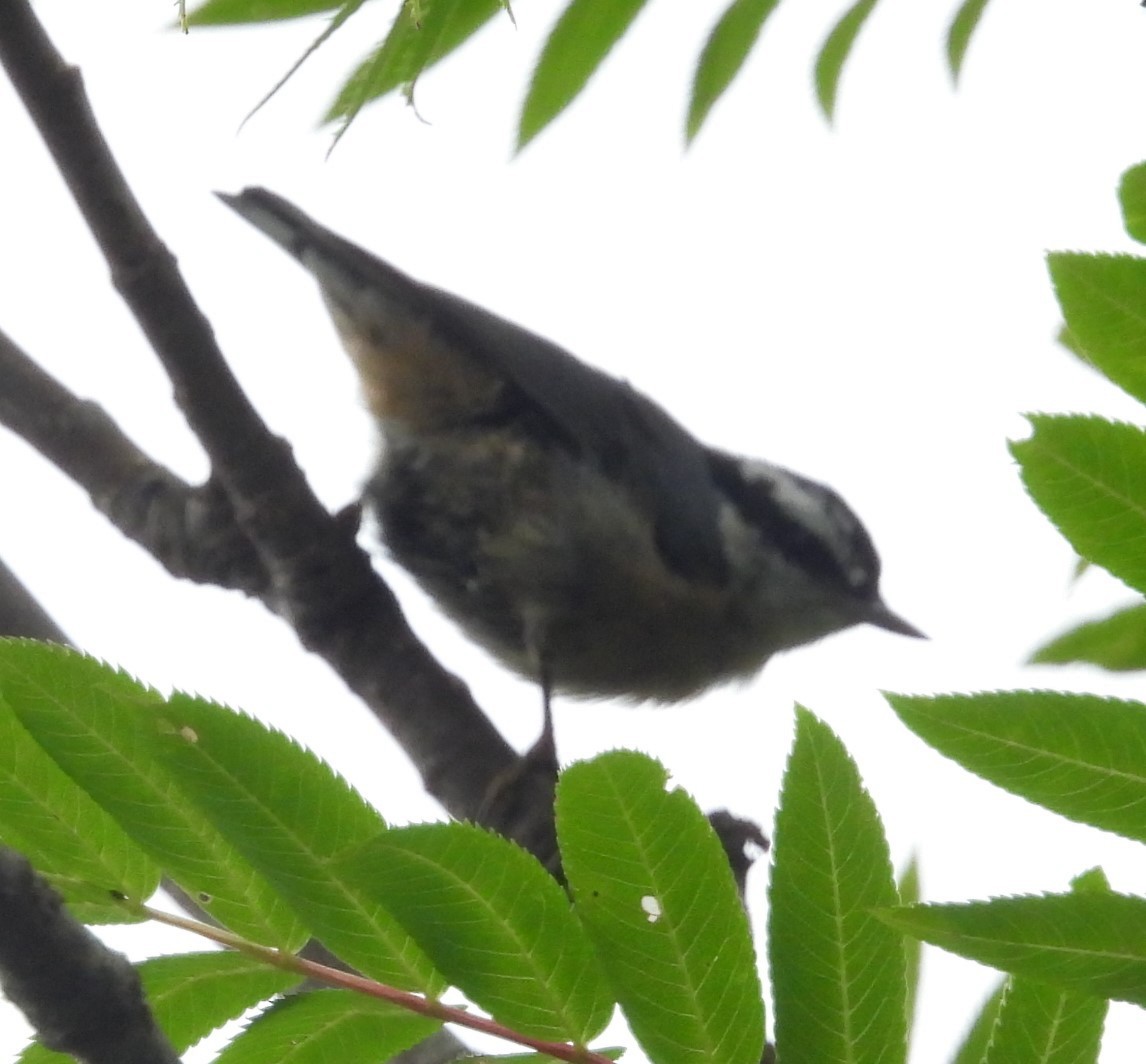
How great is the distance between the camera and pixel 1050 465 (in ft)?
4.19

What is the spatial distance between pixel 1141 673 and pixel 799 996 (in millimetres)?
1001

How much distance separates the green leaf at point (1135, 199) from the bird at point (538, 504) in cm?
203

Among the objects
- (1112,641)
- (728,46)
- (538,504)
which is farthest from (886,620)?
(728,46)

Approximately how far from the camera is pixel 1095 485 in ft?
4.23

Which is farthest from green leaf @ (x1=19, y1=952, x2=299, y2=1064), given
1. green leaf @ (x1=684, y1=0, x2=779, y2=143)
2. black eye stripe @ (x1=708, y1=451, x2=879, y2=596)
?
black eye stripe @ (x1=708, y1=451, x2=879, y2=596)

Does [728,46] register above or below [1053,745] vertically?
above

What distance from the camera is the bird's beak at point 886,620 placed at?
405cm

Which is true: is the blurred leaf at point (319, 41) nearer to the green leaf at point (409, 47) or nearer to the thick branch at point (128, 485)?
the green leaf at point (409, 47)

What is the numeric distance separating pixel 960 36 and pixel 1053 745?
1.28m

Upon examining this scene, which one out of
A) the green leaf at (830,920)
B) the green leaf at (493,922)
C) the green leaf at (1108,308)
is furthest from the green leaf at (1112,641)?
the green leaf at (493,922)

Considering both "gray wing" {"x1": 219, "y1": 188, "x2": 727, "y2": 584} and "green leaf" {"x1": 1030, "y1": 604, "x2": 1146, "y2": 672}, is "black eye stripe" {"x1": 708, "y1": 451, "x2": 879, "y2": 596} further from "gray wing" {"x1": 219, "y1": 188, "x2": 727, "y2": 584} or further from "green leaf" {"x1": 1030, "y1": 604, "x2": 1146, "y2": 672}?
"green leaf" {"x1": 1030, "y1": 604, "x2": 1146, "y2": 672}

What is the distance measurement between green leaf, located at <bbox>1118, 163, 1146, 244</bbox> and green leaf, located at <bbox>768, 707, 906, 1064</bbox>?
0.59m

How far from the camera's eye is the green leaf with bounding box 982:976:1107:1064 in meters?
1.25

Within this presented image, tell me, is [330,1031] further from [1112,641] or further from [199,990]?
[1112,641]
